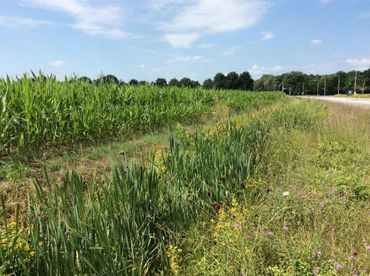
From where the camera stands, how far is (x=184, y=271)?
250cm

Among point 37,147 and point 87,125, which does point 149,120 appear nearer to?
point 87,125

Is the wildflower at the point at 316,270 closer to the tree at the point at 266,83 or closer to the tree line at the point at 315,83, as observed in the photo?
the tree line at the point at 315,83

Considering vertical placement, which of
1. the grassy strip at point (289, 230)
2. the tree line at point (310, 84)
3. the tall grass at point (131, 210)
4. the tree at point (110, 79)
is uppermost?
the tree at point (110, 79)

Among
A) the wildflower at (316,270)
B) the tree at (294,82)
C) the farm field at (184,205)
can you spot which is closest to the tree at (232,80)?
the tree at (294,82)

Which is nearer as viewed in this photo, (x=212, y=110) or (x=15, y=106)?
(x=15, y=106)

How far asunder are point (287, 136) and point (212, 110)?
894 centimetres

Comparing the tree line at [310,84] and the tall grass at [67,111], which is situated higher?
the tall grass at [67,111]

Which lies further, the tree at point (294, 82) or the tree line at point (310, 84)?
the tree at point (294, 82)

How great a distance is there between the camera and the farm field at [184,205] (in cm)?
216

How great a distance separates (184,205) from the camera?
10.1 feet

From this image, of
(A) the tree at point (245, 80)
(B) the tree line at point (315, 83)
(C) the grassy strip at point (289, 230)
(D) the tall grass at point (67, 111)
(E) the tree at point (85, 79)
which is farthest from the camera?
(B) the tree line at point (315, 83)

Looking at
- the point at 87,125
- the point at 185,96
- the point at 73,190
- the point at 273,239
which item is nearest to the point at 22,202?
the point at 73,190

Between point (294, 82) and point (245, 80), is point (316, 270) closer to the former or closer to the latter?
point (245, 80)

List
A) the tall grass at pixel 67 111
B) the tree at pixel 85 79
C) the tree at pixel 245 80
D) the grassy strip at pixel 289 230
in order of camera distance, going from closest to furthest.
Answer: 1. the grassy strip at pixel 289 230
2. the tall grass at pixel 67 111
3. the tree at pixel 85 79
4. the tree at pixel 245 80
